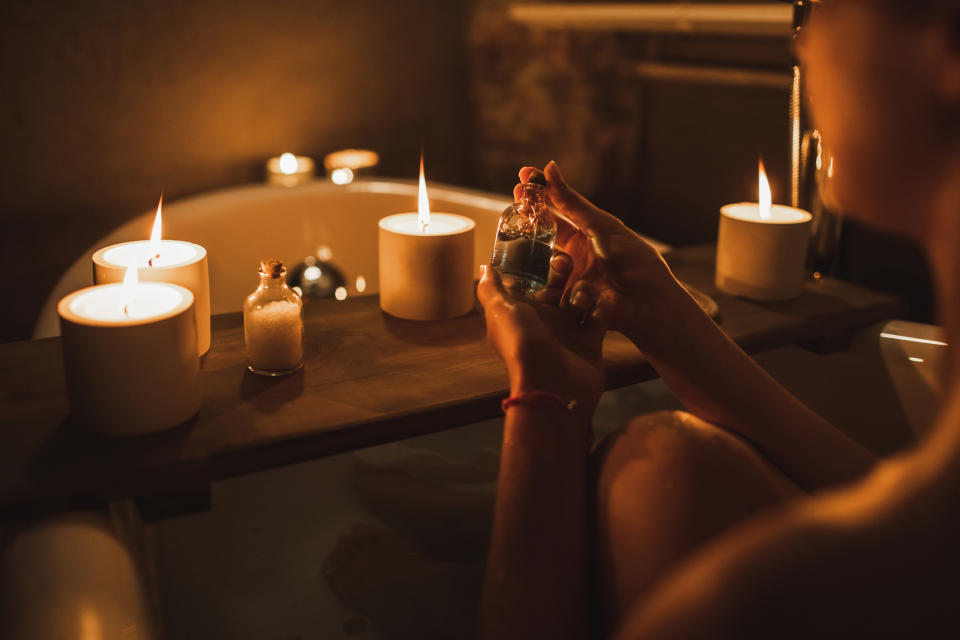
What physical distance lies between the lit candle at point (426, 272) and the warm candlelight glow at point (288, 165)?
1.05 metres

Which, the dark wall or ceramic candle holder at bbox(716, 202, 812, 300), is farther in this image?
the dark wall

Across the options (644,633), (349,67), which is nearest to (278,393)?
(644,633)

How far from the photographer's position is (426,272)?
0.86 m

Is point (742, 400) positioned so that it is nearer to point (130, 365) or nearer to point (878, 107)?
point (878, 107)

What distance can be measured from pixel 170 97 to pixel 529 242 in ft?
4.43

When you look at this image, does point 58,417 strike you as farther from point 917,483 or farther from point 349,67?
point 349,67

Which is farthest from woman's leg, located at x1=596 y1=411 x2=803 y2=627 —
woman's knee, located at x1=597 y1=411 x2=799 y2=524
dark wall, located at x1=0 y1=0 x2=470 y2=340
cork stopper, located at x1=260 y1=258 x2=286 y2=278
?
dark wall, located at x1=0 y1=0 x2=470 y2=340

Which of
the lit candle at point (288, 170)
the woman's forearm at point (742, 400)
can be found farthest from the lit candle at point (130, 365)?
the lit candle at point (288, 170)

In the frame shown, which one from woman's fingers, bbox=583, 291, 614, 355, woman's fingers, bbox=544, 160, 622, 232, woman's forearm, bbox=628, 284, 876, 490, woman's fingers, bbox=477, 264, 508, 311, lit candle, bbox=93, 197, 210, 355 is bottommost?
woman's forearm, bbox=628, 284, 876, 490

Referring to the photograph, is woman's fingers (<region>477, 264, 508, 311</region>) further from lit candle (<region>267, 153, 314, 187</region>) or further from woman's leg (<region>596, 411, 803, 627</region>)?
lit candle (<region>267, 153, 314, 187</region>)

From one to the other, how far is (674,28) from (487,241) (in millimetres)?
609

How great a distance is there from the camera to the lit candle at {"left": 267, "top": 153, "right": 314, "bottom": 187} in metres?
1.85

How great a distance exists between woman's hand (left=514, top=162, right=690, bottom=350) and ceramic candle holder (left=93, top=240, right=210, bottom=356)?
334 mm

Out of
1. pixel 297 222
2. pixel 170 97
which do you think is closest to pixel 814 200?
pixel 297 222
